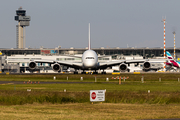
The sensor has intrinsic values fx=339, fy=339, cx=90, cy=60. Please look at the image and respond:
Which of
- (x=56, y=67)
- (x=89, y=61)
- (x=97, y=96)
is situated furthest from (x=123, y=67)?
(x=97, y=96)

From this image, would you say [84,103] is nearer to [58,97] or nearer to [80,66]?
[58,97]

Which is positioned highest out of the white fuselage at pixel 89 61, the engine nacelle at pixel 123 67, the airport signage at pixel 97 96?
the white fuselage at pixel 89 61

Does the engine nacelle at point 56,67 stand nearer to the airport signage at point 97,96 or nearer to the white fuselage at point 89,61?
the white fuselage at point 89,61

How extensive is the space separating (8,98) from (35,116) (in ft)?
30.3

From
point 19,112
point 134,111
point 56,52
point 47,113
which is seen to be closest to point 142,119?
point 134,111

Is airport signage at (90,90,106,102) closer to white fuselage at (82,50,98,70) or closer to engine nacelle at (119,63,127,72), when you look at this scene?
white fuselage at (82,50,98,70)

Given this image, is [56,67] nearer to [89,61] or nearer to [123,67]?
[89,61]

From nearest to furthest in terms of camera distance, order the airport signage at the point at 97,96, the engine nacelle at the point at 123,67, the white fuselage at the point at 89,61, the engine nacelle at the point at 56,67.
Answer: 1. the airport signage at the point at 97,96
2. the white fuselage at the point at 89,61
3. the engine nacelle at the point at 56,67
4. the engine nacelle at the point at 123,67

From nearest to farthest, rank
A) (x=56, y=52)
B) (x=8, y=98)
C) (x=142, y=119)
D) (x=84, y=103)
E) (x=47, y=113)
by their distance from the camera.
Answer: (x=142, y=119) → (x=47, y=113) → (x=84, y=103) → (x=8, y=98) → (x=56, y=52)

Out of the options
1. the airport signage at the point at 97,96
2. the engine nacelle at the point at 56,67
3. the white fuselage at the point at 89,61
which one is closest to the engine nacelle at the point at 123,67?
the white fuselage at the point at 89,61

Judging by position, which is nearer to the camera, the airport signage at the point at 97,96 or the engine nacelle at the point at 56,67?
the airport signage at the point at 97,96

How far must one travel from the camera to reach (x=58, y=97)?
1048 inches

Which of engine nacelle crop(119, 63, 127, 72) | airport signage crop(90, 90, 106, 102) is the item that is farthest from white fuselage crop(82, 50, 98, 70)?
airport signage crop(90, 90, 106, 102)

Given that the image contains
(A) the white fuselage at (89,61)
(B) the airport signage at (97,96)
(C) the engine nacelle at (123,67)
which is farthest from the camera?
Answer: (C) the engine nacelle at (123,67)
